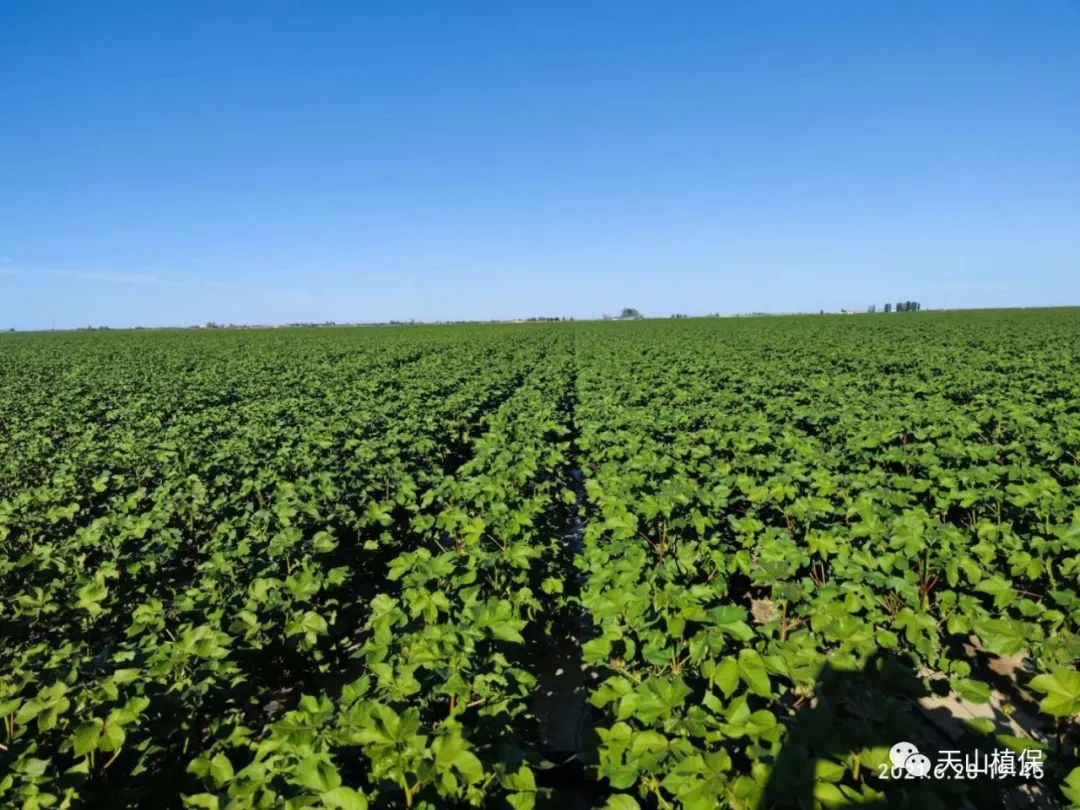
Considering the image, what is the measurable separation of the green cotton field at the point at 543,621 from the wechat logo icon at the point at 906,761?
3 centimetres

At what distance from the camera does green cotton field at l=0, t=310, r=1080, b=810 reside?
208cm

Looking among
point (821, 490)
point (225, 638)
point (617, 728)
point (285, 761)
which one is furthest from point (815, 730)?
point (821, 490)

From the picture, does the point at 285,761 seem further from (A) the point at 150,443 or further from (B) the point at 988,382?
(B) the point at 988,382

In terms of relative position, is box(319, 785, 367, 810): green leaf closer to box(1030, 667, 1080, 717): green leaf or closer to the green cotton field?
the green cotton field

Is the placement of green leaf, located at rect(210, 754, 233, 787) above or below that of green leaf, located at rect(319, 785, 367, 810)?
below

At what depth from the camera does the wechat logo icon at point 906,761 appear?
6.19 feet

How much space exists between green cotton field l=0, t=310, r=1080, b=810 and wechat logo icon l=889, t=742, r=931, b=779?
3cm

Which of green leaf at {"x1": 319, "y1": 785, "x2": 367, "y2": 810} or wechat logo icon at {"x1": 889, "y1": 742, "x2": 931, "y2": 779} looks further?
wechat logo icon at {"x1": 889, "y1": 742, "x2": 931, "y2": 779}

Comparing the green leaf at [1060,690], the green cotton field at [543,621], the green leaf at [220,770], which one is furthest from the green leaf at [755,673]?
the green leaf at [220,770]

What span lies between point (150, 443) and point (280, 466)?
3.00 m

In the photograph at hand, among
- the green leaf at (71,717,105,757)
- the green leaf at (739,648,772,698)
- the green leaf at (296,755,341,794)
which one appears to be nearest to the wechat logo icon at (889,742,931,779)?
the green leaf at (739,648,772,698)

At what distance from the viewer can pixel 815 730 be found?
195 centimetres

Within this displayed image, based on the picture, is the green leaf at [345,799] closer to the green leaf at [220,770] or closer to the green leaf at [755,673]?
the green leaf at [220,770]

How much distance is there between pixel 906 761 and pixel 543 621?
9.70 ft
